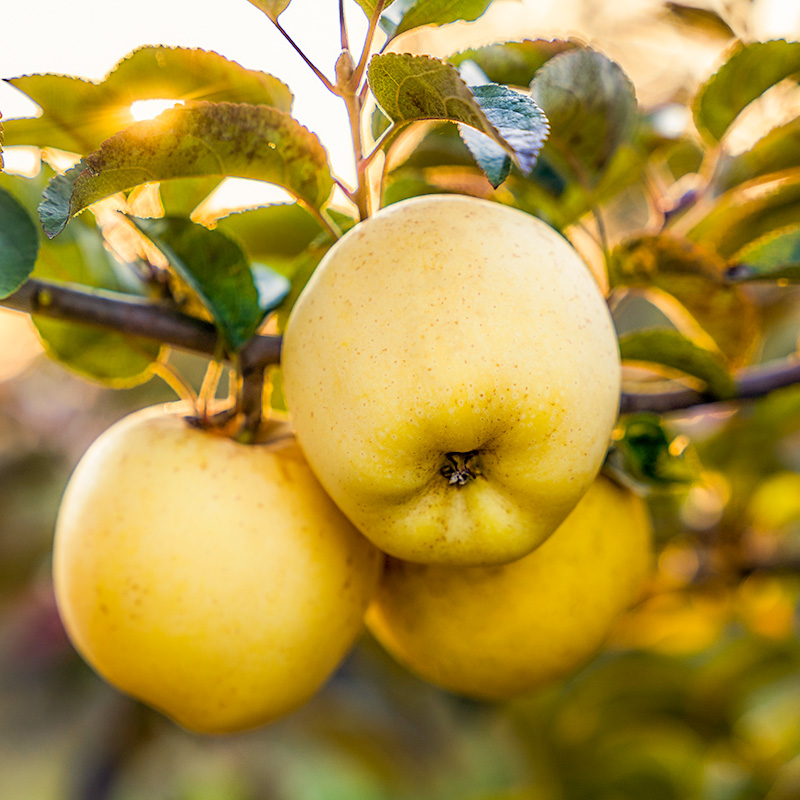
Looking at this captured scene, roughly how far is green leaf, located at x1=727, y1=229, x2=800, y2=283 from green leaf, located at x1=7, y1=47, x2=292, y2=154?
0.46 meters

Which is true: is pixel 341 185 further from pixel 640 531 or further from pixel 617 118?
pixel 640 531

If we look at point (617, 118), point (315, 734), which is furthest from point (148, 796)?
point (617, 118)

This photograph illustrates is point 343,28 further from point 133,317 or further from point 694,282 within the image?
point 694,282

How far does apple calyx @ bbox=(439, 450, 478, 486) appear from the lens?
1.56 ft

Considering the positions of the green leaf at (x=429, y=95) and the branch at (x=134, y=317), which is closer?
the green leaf at (x=429, y=95)

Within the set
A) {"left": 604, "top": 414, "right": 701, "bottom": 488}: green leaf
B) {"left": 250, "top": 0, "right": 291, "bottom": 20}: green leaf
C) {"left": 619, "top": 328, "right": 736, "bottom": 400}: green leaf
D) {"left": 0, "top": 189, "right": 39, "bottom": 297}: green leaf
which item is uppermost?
{"left": 250, "top": 0, "right": 291, "bottom": 20}: green leaf

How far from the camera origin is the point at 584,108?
23.7 inches

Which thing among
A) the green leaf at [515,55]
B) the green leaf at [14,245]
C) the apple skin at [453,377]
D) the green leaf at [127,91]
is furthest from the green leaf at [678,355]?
the green leaf at [14,245]

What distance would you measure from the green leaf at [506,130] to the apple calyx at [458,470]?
7.3 inches

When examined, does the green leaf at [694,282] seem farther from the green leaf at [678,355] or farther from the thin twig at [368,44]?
the thin twig at [368,44]

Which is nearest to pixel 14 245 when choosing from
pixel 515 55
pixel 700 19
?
pixel 515 55

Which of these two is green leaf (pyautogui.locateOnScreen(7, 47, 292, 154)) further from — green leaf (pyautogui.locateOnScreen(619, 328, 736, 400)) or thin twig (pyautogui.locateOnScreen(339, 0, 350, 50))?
green leaf (pyautogui.locateOnScreen(619, 328, 736, 400))

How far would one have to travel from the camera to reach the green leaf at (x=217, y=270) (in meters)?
0.56

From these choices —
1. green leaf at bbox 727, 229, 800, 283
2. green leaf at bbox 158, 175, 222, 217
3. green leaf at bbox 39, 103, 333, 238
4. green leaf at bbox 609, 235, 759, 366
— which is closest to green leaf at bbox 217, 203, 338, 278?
green leaf at bbox 158, 175, 222, 217
